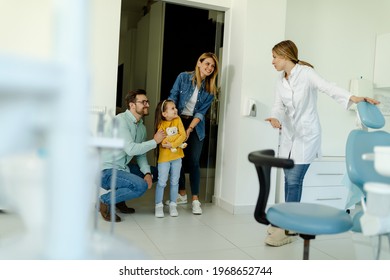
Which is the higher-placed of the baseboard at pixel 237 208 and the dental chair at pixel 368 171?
the dental chair at pixel 368 171

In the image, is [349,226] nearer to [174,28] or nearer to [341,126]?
[341,126]

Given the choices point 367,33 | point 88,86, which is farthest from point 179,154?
point 367,33

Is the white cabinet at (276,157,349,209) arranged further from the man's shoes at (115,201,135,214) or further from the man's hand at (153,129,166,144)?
the man's shoes at (115,201,135,214)

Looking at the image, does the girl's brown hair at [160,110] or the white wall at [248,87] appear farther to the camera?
the white wall at [248,87]

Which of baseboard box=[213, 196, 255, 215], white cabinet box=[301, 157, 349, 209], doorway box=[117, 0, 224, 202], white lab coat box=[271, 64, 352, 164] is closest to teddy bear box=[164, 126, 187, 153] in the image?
baseboard box=[213, 196, 255, 215]

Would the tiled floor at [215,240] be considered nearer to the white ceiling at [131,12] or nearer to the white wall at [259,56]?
the white wall at [259,56]

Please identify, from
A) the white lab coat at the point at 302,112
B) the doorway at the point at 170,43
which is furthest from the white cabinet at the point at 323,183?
the doorway at the point at 170,43

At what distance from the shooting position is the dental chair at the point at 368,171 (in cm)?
119

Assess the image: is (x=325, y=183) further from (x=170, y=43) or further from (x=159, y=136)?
(x=170, y=43)

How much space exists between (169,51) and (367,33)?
2.30 metres

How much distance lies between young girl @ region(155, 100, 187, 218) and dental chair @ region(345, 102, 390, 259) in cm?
131

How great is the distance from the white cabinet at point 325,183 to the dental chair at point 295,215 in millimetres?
1598

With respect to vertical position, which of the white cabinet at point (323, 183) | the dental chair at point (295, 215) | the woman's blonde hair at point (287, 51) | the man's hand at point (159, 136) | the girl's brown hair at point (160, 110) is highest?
the woman's blonde hair at point (287, 51)
